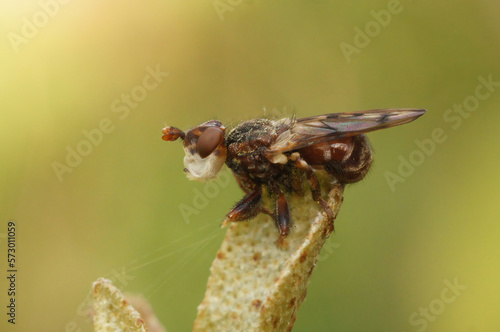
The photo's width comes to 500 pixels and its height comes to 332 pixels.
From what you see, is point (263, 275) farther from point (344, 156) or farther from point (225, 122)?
point (225, 122)

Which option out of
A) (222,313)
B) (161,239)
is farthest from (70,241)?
(222,313)

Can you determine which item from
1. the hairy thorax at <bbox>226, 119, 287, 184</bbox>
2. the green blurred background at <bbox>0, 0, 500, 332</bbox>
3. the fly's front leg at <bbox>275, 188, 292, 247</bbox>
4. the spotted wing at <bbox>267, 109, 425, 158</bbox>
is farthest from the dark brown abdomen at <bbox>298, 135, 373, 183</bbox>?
the green blurred background at <bbox>0, 0, 500, 332</bbox>

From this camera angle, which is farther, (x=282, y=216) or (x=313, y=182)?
(x=313, y=182)

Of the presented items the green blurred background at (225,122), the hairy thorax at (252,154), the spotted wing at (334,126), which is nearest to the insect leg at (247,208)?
the hairy thorax at (252,154)

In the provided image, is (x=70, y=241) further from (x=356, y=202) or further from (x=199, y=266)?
(x=356, y=202)

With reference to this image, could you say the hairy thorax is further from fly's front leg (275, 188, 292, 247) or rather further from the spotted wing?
fly's front leg (275, 188, 292, 247)

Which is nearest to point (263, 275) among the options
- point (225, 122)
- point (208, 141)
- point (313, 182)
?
point (313, 182)

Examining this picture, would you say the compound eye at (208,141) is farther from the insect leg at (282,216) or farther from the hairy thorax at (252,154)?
the insect leg at (282,216)
